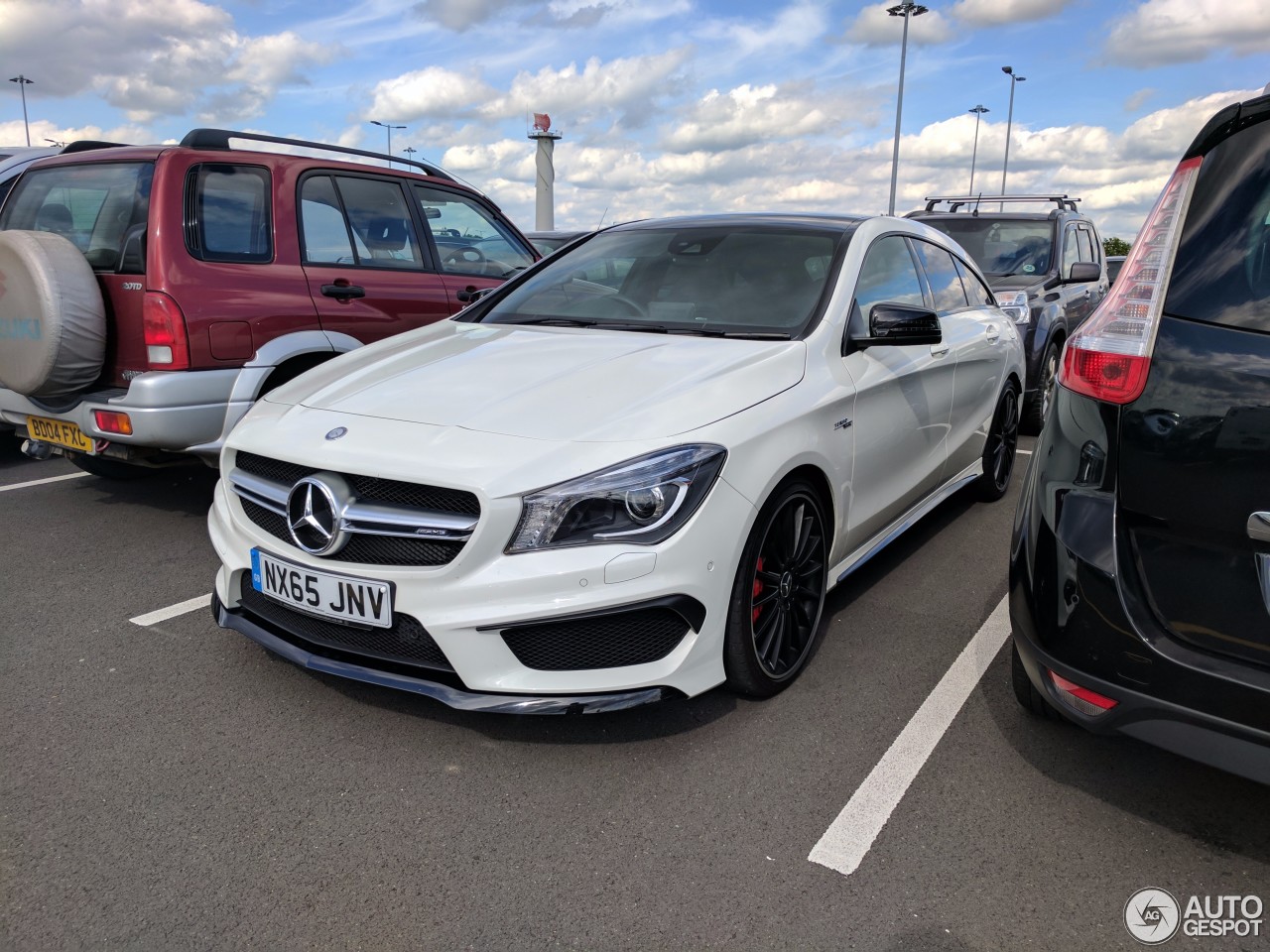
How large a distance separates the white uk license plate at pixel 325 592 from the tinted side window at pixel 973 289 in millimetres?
3727

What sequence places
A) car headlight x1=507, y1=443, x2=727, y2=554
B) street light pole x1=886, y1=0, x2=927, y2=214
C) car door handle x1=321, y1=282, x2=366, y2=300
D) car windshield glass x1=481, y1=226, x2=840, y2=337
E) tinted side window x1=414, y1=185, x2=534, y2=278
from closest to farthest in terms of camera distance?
car headlight x1=507, y1=443, x2=727, y2=554, car windshield glass x1=481, y1=226, x2=840, y2=337, car door handle x1=321, y1=282, x2=366, y2=300, tinted side window x1=414, y1=185, x2=534, y2=278, street light pole x1=886, y1=0, x2=927, y2=214

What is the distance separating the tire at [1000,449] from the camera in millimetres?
5328

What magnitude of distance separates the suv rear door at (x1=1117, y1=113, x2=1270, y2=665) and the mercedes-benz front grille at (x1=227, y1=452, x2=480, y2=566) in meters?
1.62

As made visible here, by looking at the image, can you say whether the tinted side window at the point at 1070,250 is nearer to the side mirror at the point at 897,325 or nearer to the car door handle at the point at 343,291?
the side mirror at the point at 897,325

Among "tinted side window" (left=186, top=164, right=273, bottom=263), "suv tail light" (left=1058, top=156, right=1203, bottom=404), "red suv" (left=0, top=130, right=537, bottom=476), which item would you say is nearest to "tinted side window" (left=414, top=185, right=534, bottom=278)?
"red suv" (left=0, top=130, right=537, bottom=476)

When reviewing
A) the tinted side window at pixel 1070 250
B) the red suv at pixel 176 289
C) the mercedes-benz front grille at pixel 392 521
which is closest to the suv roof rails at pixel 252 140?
the red suv at pixel 176 289

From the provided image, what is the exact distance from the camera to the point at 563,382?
301 cm

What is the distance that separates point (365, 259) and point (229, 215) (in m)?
0.84

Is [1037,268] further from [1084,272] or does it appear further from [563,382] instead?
[563,382]

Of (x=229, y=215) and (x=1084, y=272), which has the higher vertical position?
(x=229, y=215)

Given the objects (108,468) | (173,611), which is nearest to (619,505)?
(173,611)

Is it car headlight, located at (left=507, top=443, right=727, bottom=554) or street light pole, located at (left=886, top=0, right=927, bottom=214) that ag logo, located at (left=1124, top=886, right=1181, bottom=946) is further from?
street light pole, located at (left=886, top=0, right=927, bottom=214)

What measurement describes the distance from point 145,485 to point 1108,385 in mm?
5348

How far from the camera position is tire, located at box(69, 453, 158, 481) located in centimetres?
567
